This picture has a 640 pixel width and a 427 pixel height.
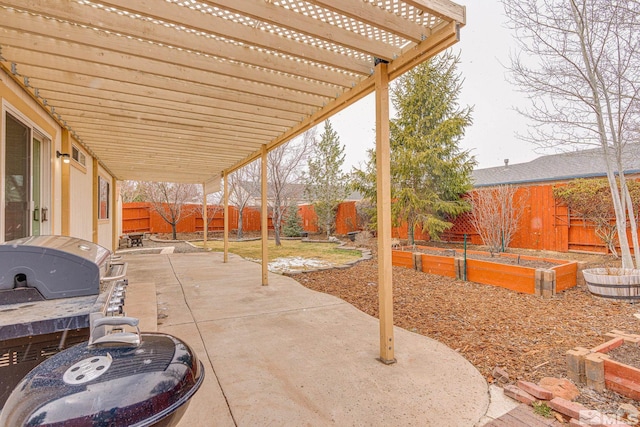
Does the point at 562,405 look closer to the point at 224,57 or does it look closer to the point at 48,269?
the point at 48,269

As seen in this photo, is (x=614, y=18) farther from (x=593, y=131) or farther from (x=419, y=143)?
(x=419, y=143)

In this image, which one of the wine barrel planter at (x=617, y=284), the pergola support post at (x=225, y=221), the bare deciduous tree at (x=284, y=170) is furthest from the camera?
the bare deciduous tree at (x=284, y=170)

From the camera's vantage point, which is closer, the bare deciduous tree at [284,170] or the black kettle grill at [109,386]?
the black kettle grill at [109,386]

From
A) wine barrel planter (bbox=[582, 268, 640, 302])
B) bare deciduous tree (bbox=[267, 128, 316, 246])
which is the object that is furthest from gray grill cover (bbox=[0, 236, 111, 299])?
bare deciduous tree (bbox=[267, 128, 316, 246])

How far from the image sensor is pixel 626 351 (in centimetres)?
254

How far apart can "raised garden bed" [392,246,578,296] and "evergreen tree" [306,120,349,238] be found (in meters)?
8.14

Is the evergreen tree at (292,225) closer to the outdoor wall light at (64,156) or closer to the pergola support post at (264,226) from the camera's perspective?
the pergola support post at (264,226)

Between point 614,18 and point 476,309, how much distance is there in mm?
4694

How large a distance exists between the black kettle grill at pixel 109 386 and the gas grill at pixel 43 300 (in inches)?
11.4

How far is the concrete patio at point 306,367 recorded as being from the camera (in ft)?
6.38

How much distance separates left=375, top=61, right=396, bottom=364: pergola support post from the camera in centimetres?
263

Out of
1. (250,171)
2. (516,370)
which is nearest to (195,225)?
(250,171)

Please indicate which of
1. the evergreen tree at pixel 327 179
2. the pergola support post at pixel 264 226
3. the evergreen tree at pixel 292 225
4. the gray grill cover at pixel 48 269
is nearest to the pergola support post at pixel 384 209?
the gray grill cover at pixel 48 269

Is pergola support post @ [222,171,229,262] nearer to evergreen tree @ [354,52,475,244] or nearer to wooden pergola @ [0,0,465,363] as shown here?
wooden pergola @ [0,0,465,363]
